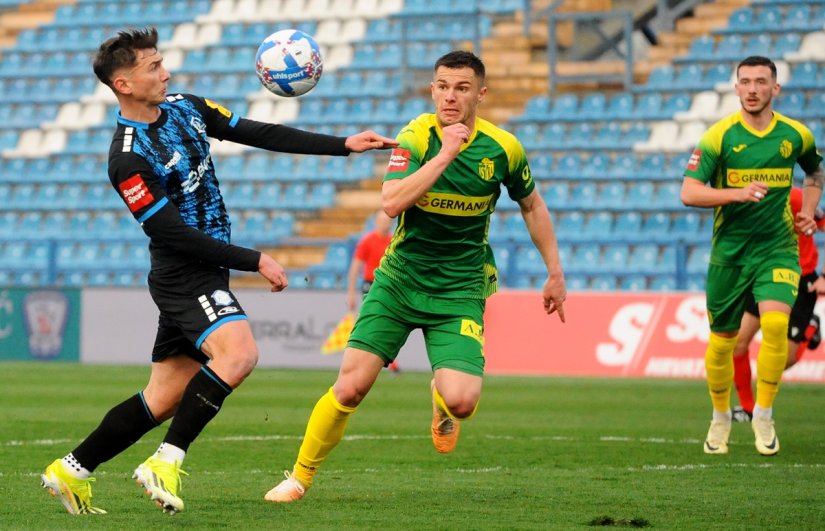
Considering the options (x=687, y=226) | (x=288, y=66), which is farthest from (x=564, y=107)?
(x=288, y=66)

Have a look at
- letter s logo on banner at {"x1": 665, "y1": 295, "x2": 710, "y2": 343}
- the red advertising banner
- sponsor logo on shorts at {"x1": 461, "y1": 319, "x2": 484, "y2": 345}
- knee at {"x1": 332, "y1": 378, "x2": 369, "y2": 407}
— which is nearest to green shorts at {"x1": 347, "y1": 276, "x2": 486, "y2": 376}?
sponsor logo on shorts at {"x1": 461, "y1": 319, "x2": 484, "y2": 345}

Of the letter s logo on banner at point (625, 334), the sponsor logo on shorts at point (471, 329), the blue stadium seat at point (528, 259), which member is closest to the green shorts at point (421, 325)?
the sponsor logo on shorts at point (471, 329)

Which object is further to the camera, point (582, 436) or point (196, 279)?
point (582, 436)

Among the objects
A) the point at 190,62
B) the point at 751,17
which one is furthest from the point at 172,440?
the point at 190,62

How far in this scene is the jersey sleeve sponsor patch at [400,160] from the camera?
6.63 meters

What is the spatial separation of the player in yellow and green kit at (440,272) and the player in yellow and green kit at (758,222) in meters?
2.46

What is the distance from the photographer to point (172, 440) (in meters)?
6.28

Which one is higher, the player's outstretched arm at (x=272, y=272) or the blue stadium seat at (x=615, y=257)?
the player's outstretched arm at (x=272, y=272)

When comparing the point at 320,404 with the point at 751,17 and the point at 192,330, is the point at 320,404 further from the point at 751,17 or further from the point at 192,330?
the point at 751,17

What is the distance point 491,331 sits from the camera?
18234mm

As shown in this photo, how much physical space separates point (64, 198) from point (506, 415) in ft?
50.6

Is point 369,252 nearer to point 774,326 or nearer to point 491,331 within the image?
point 491,331

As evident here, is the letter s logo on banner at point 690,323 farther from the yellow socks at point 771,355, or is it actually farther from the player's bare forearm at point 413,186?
the player's bare forearm at point 413,186

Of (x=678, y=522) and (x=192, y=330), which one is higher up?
(x=192, y=330)
